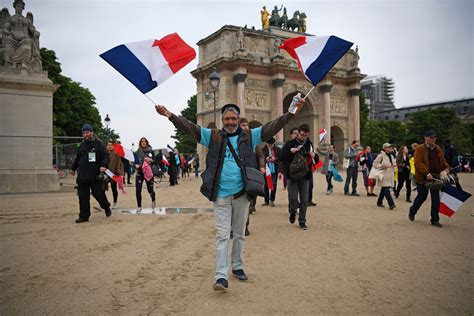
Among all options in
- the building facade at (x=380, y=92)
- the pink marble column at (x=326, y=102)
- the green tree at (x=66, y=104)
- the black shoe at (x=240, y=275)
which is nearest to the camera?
the black shoe at (x=240, y=275)

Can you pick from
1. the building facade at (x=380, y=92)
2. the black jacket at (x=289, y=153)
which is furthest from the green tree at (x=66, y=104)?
the building facade at (x=380, y=92)

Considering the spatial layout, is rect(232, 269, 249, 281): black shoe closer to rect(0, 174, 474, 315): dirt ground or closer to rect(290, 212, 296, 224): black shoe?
rect(0, 174, 474, 315): dirt ground

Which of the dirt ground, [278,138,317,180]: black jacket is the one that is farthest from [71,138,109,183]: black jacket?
[278,138,317,180]: black jacket

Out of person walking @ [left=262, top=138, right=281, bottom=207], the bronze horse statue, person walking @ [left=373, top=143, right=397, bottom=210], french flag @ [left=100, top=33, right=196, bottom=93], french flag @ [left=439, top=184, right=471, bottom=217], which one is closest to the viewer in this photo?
french flag @ [left=100, top=33, right=196, bottom=93]

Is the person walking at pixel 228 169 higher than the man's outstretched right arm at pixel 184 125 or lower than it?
lower

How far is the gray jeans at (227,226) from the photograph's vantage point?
397 centimetres

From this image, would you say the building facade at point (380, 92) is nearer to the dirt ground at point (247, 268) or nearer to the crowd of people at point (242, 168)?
the crowd of people at point (242, 168)

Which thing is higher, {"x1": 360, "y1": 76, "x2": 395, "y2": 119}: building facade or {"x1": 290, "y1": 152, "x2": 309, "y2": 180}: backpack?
{"x1": 360, "y1": 76, "x2": 395, "y2": 119}: building facade

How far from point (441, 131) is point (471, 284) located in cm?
6840

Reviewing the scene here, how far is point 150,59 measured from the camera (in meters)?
6.01

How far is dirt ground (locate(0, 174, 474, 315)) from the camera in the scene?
142 inches

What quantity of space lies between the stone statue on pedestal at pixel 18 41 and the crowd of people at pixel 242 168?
715cm

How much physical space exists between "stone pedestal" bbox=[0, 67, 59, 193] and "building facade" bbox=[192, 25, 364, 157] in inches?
726

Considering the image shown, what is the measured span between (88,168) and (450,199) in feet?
24.6
